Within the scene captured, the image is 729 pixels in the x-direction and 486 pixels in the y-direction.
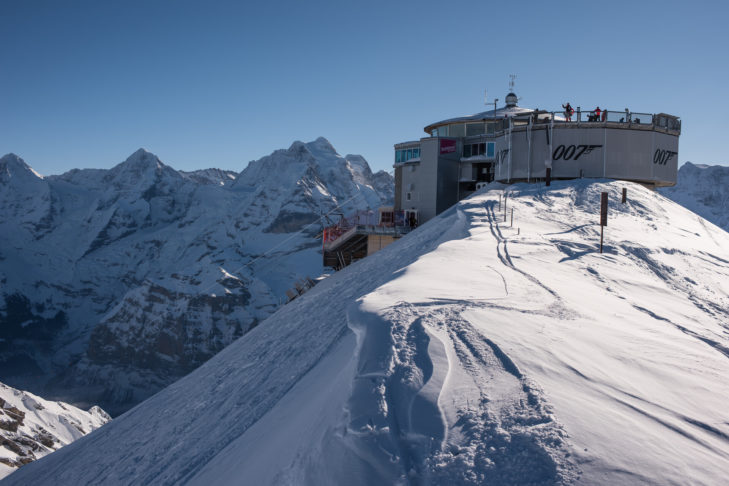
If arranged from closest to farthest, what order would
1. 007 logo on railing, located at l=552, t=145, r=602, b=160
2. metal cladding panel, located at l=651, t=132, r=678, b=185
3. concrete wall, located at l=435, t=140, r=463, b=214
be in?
007 logo on railing, located at l=552, t=145, r=602, b=160 < metal cladding panel, located at l=651, t=132, r=678, b=185 < concrete wall, located at l=435, t=140, r=463, b=214

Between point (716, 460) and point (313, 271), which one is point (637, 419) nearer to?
point (716, 460)

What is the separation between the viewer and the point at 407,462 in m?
3.83

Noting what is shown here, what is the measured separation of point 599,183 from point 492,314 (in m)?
20.0

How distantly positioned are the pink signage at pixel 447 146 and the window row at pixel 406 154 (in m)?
2.59

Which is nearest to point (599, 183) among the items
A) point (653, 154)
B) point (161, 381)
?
point (653, 154)

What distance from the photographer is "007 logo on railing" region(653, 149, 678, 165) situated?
27.7m

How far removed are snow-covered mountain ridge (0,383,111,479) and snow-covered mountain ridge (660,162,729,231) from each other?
508 ft

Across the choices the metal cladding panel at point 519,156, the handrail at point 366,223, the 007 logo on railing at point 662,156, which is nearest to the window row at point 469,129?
the handrail at point 366,223

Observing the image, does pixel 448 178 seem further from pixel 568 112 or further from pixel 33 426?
pixel 33 426

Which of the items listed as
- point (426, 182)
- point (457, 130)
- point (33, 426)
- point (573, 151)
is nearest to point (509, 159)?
point (573, 151)

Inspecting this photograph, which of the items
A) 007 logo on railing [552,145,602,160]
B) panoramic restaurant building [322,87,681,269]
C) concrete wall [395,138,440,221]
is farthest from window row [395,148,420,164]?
007 logo on railing [552,145,602,160]

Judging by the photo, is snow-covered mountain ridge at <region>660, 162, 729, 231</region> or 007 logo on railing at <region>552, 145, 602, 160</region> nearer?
007 logo on railing at <region>552, 145, 602, 160</region>

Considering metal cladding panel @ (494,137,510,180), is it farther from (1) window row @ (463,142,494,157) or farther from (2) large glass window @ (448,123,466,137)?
(2) large glass window @ (448,123,466,137)

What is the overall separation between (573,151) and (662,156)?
591cm
